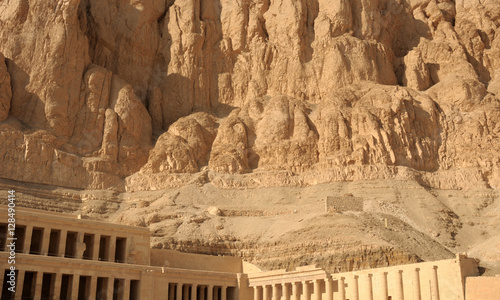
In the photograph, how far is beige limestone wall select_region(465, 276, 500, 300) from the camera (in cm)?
4012

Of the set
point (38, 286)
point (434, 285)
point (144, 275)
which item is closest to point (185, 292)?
point (144, 275)

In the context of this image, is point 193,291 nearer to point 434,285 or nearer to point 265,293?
point 265,293

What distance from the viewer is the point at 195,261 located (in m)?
57.2

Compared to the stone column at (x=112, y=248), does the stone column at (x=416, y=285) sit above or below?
below

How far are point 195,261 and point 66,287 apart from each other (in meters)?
13.8

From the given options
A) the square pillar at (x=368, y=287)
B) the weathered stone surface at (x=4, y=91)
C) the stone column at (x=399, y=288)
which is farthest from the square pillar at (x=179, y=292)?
the weathered stone surface at (x=4, y=91)

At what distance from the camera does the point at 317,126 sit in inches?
3369

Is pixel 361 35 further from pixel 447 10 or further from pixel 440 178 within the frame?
pixel 440 178

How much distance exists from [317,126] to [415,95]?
1421cm

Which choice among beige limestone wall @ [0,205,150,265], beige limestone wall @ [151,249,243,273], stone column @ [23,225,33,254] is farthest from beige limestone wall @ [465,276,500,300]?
stone column @ [23,225,33,254]

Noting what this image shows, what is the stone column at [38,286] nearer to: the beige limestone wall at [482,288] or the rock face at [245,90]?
the beige limestone wall at [482,288]

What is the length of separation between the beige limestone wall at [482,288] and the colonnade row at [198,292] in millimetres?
20803

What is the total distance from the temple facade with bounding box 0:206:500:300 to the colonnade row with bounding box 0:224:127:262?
7 centimetres

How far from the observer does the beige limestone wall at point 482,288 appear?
4012cm
